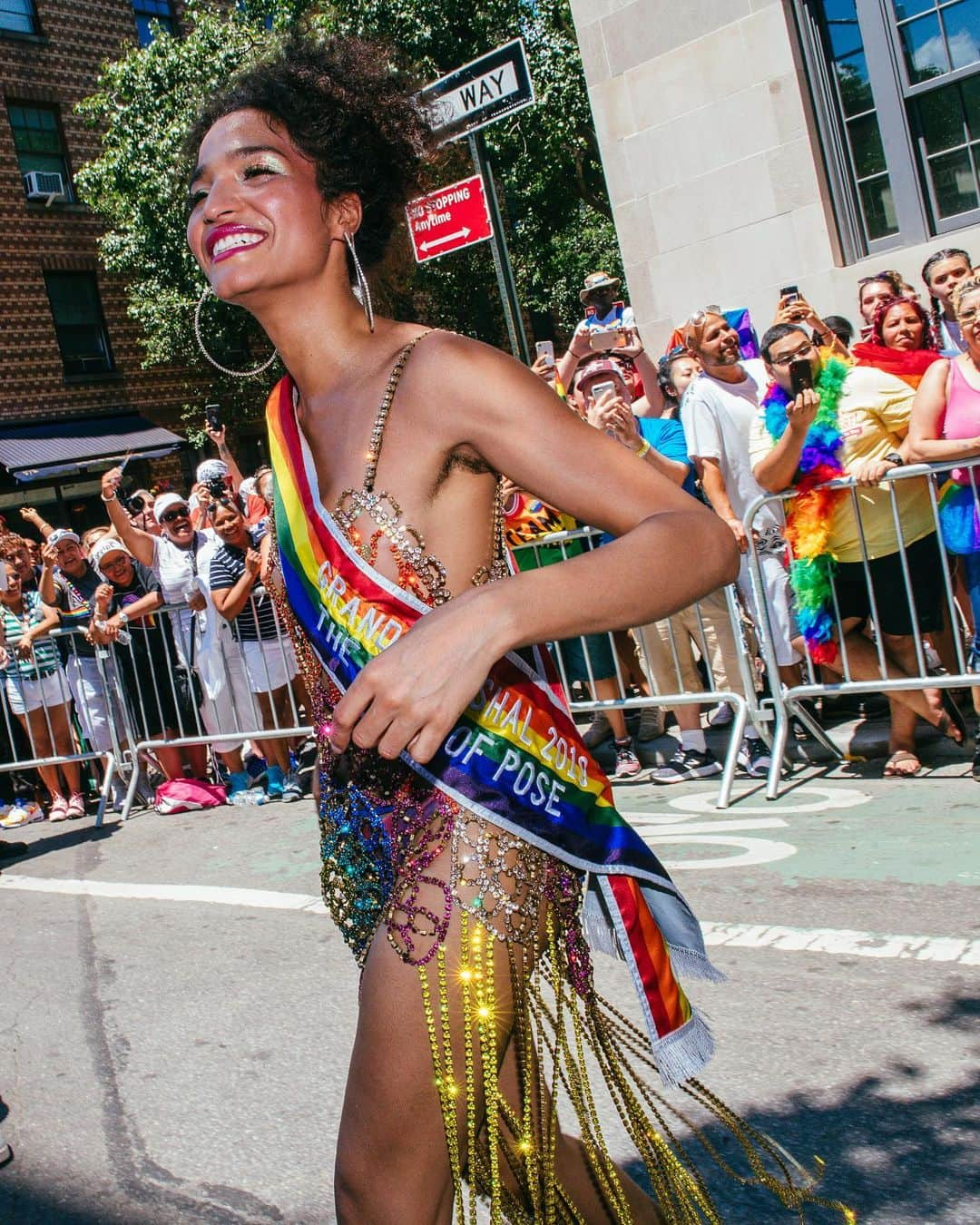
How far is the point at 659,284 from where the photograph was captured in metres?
11.0

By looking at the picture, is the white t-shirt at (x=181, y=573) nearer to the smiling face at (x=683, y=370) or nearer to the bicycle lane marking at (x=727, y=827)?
the smiling face at (x=683, y=370)

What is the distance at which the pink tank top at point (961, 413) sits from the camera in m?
5.74

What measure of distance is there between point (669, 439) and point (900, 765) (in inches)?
85.5

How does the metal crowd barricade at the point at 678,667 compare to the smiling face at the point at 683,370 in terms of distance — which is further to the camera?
the smiling face at the point at 683,370

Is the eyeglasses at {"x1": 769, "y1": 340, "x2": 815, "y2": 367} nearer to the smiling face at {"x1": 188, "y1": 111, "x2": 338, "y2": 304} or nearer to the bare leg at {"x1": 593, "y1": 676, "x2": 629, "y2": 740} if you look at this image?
the bare leg at {"x1": 593, "y1": 676, "x2": 629, "y2": 740}

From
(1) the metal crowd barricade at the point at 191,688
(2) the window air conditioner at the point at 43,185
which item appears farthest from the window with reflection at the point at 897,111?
(2) the window air conditioner at the point at 43,185

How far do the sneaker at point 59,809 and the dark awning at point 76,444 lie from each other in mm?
12502

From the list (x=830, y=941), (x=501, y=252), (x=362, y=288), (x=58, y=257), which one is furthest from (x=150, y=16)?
Result: (x=362, y=288)

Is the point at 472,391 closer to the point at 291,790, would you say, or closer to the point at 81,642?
the point at 291,790

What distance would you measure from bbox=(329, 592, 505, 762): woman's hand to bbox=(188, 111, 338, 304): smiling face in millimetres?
735

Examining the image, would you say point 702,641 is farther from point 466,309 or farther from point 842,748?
point 466,309

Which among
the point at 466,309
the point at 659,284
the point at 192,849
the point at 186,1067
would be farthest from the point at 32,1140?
the point at 466,309

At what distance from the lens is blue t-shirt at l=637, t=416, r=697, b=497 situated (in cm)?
701

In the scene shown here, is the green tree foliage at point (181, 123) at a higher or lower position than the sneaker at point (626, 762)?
higher
